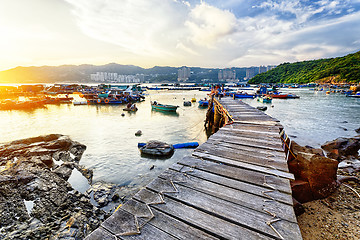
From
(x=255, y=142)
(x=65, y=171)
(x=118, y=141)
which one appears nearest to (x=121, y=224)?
(x=255, y=142)

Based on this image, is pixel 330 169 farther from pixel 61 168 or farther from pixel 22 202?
pixel 61 168

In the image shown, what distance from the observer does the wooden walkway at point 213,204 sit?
2.21 metres

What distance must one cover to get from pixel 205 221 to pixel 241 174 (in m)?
1.75

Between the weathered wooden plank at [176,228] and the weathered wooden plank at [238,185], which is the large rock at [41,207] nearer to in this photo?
the weathered wooden plank at [238,185]

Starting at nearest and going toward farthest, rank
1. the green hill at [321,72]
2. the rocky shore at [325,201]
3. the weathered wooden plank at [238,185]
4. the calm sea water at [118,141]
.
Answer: the weathered wooden plank at [238,185] < the rocky shore at [325,201] < the calm sea water at [118,141] < the green hill at [321,72]

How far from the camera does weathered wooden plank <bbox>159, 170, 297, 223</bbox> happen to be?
255cm

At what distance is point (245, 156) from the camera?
4.77 metres

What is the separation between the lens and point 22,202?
670 cm

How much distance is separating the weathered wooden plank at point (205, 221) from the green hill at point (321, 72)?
470 ft

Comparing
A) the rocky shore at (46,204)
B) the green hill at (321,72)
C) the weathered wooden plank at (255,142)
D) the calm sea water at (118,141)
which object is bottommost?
the calm sea water at (118,141)

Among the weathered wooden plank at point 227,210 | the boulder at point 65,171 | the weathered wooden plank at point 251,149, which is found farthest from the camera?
the boulder at point 65,171

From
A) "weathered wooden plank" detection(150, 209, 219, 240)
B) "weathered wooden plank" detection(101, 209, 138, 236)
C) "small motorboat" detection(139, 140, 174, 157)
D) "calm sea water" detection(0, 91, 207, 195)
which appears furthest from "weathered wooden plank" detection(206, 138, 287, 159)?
"small motorboat" detection(139, 140, 174, 157)

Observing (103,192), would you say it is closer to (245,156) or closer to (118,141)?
(245,156)

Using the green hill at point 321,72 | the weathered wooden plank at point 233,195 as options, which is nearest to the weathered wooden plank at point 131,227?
the weathered wooden plank at point 233,195
